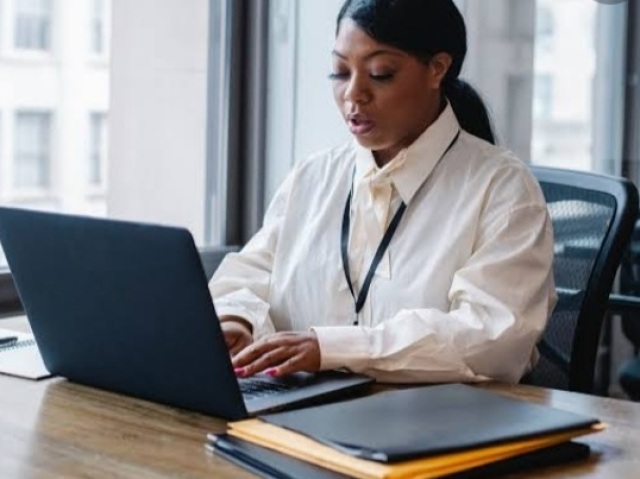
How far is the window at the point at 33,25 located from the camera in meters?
2.47

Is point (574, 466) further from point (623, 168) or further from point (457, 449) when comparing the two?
point (623, 168)

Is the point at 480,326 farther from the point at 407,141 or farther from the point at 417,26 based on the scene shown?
the point at 417,26

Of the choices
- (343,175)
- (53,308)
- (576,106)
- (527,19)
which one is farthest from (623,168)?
(53,308)

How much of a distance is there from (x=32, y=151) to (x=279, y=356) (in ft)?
4.19

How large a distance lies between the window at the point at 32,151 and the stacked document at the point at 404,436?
1450mm

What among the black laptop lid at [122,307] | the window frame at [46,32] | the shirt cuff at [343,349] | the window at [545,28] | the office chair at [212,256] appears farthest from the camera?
the window at [545,28]

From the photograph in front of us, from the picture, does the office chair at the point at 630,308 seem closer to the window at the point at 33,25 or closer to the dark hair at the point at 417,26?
the dark hair at the point at 417,26

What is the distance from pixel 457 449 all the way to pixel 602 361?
273 cm

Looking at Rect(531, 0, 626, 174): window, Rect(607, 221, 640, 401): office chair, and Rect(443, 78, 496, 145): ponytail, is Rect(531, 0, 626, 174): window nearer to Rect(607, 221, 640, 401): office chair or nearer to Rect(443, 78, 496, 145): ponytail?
Rect(607, 221, 640, 401): office chair

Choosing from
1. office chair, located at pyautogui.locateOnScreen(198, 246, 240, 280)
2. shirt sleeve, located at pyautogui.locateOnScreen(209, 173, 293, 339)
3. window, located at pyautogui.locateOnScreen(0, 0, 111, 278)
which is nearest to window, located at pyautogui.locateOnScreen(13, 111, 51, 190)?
window, located at pyautogui.locateOnScreen(0, 0, 111, 278)

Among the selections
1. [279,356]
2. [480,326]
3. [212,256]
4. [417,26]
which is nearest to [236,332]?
[279,356]

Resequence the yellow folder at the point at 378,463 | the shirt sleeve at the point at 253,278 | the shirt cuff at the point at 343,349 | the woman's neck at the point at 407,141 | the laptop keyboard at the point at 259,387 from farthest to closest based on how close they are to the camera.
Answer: the woman's neck at the point at 407,141 < the shirt sleeve at the point at 253,278 < the shirt cuff at the point at 343,349 < the laptop keyboard at the point at 259,387 < the yellow folder at the point at 378,463

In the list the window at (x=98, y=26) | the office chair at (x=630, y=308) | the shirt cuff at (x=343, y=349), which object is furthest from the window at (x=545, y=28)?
the shirt cuff at (x=343, y=349)

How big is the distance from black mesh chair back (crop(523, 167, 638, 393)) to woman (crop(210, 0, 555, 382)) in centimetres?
20
